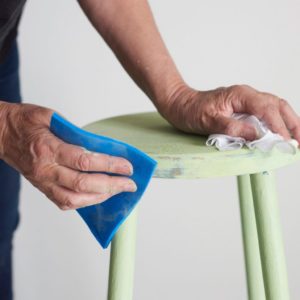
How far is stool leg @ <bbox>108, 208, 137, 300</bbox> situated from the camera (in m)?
0.69

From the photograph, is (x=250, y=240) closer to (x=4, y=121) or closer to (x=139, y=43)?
(x=139, y=43)

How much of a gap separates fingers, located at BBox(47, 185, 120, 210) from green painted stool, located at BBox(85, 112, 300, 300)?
0.27 ft

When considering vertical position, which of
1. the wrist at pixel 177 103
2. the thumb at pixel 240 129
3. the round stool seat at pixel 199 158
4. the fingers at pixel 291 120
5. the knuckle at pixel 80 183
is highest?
the wrist at pixel 177 103

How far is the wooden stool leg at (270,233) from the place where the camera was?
693 mm

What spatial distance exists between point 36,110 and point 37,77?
734 millimetres

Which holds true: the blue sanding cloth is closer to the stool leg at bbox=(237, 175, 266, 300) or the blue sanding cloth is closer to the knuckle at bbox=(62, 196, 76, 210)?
the knuckle at bbox=(62, 196, 76, 210)

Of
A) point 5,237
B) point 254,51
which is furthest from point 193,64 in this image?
point 5,237

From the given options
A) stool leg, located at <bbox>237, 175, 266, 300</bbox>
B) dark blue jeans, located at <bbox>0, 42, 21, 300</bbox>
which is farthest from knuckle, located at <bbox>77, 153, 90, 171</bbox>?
dark blue jeans, located at <bbox>0, 42, 21, 300</bbox>

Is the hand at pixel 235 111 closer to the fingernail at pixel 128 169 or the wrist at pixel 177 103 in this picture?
the wrist at pixel 177 103

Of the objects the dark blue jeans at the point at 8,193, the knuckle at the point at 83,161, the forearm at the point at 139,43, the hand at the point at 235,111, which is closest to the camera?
the knuckle at the point at 83,161

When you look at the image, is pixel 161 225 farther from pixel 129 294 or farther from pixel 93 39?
pixel 129 294

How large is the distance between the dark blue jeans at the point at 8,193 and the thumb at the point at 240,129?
0.47 meters

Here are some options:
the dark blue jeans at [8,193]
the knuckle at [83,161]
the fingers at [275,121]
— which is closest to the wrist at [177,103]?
the fingers at [275,121]

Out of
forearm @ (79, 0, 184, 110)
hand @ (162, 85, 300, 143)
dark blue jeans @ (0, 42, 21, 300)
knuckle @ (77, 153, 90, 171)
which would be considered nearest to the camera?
knuckle @ (77, 153, 90, 171)
